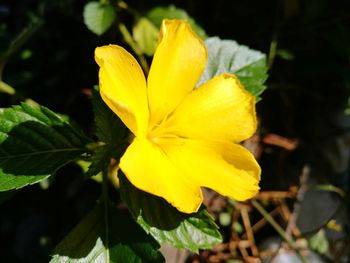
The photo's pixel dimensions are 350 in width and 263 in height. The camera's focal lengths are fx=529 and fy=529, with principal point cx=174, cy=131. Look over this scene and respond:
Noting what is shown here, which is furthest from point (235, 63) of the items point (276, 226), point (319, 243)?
point (319, 243)

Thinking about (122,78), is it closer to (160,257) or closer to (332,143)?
(160,257)

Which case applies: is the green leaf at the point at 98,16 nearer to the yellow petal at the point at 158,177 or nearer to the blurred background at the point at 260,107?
the blurred background at the point at 260,107

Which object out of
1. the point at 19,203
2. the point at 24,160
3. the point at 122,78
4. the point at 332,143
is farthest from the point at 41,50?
the point at 332,143

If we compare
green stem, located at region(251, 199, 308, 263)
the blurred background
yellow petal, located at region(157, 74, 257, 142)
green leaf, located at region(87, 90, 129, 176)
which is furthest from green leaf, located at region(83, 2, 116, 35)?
green stem, located at region(251, 199, 308, 263)

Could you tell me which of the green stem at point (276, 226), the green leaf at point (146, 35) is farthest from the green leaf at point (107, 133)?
the green stem at point (276, 226)

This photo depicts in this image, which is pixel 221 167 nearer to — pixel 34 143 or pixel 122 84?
pixel 122 84

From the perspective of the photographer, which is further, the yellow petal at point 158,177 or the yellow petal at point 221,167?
the yellow petal at point 221,167

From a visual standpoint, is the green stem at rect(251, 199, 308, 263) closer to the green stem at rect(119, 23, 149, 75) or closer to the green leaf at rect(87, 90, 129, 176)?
the green stem at rect(119, 23, 149, 75)
